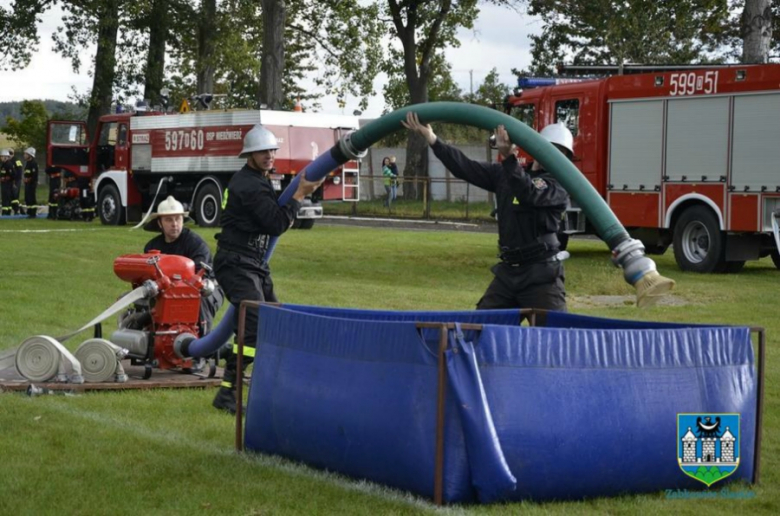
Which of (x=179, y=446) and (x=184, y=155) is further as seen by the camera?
(x=184, y=155)

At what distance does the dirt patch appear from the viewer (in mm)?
17792

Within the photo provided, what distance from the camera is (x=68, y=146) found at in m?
35.4

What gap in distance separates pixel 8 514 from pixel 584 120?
63.6ft

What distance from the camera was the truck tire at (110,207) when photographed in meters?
33.9

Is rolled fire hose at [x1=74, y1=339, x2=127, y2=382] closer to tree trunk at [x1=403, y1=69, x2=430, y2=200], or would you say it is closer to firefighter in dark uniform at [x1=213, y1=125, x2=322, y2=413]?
firefighter in dark uniform at [x1=213, y1=125, x2=322, y2=413]

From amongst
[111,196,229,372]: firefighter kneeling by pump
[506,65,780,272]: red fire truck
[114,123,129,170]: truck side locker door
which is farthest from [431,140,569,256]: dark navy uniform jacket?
[114,123,129,170]: truck side locker door

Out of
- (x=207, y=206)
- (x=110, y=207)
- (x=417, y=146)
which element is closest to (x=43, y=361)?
(x=207, y=206)

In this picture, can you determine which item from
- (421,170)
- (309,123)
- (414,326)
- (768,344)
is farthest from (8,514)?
(421,170)

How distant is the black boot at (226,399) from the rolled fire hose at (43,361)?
1.38 meters

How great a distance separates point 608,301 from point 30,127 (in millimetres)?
47830

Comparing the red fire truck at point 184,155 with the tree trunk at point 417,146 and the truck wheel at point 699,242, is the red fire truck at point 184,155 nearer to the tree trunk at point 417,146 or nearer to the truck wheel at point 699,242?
the truck wheel at point 699,242

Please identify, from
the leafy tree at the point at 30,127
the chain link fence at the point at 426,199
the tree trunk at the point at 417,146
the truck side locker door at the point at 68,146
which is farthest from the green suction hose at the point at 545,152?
the leafy tree at the point at 30,127

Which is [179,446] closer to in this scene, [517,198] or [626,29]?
[517,198]

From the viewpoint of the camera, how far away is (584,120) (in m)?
24.7
